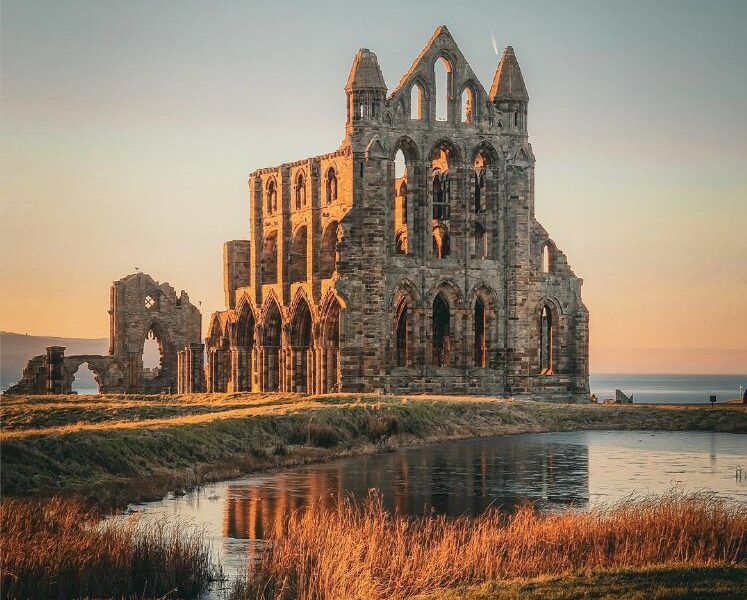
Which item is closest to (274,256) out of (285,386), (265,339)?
(265,339)

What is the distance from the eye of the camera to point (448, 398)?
181ft

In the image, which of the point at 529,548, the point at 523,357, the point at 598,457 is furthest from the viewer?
the point at 523,357

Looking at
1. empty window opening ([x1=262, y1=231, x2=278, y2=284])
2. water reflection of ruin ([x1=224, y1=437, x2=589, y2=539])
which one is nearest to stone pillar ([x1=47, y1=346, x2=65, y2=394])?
empty window opening ([x1=262, y1=231, x2=278, y2=284])

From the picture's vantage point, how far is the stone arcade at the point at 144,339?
77188mm

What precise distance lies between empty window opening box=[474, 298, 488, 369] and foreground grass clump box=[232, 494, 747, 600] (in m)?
42.4

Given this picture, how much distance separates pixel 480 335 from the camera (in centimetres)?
6700

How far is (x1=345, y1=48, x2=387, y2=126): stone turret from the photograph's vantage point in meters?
63.1

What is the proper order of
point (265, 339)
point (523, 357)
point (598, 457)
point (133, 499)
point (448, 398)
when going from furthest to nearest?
point (265, 339)
point (523, 357)
point (448, 398)
point (598, 457)
point (133, 499)

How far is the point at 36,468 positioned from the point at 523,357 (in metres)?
39.6

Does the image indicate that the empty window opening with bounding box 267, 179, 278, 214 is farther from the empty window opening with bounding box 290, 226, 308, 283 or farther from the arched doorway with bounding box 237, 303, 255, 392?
the arched doorway with bounding box 237, 303, 255, 392

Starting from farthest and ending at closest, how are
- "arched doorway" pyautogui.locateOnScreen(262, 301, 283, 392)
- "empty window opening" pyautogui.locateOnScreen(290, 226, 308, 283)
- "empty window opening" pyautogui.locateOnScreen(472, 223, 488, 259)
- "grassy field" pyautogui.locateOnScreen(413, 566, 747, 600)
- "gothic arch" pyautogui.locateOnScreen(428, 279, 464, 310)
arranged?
1. "empty window opening" pyautogui.locateOnScreen(290, 226, 308, 283)
2. "arched doorway" pyautogui.locateOnScreen(262, 301, 283, 392)
3. "empty window opening" pyautogui.locateOnScreen(472, 223, 488, 259)
4. "gothic arch" pyautogui.locateOnScreen(428, 279, 464, 310)
5. "grassy field" pyautogui.locateOnScreen(413, 566, 747, 600)

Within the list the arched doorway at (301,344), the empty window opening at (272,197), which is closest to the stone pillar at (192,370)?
the empty window opening at (272,197)

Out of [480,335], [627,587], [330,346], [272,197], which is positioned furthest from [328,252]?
[627,587]

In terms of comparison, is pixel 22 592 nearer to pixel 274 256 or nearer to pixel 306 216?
pixel 306 216
